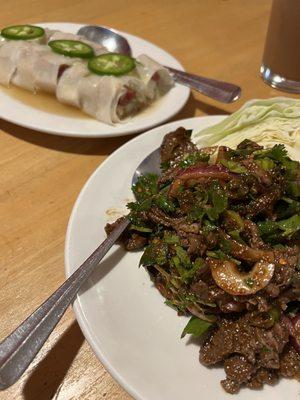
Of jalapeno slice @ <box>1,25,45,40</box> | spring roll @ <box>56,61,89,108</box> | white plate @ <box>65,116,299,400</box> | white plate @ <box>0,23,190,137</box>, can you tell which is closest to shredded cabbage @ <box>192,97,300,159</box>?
white plate @ <box>0,23,190,137</box>

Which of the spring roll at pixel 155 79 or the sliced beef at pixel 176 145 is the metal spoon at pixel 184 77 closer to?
the spring roll at pixel 155 79

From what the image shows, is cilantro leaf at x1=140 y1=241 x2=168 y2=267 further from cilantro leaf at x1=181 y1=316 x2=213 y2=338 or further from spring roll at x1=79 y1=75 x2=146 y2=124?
spring roll at x1=79 y1=75 x2=146 y2=124

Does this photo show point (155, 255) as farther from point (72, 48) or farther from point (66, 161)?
point (72, 48)

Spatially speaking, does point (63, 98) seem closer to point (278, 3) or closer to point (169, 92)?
point (169, 92)

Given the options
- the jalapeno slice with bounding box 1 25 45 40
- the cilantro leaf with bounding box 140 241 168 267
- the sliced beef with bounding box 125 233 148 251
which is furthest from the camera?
the jalapeno slice with bounding box 1 25 45 40

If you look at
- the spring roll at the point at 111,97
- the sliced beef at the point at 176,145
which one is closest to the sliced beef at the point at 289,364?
the sliced beef at the point at 176,145

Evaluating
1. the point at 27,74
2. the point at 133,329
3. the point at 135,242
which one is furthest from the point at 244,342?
the point at 27,74

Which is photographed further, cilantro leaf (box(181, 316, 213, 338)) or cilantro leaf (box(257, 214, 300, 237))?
cilantro leaf (box(257, 214, 300, 237))
